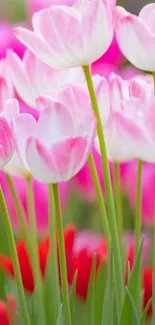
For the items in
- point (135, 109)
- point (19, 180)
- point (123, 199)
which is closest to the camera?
point (135, 109)

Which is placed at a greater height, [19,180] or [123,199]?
[19,180]

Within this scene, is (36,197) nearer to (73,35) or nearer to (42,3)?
(42,3)

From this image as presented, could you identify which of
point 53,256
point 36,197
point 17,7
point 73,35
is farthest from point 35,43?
point 17,7

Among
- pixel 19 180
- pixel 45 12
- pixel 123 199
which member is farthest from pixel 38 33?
pixel 123 199

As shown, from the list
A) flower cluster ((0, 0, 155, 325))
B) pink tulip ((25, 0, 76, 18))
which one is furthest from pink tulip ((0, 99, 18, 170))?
pink tulip ((25, 0, 76, 18))

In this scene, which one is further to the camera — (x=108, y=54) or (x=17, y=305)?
(x=108, y=54)

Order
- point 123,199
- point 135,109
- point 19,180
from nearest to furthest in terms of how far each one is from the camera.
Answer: point 135,109 < point 19,180 < point 123,199

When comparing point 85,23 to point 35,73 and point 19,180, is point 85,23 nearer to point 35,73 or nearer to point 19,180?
point 35,73
